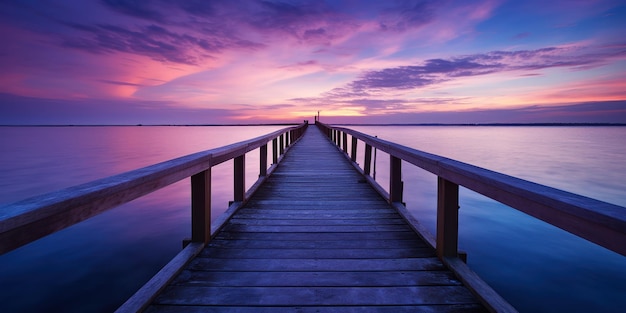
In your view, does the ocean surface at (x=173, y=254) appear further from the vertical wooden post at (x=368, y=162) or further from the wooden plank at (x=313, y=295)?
the wooden plank at (x=313, y=295)

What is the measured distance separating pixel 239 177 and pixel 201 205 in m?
1.49

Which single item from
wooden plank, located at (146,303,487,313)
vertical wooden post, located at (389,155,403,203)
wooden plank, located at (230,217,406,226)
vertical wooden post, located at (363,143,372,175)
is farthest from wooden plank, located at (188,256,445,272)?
vertical wooden post, located at (363,143,372,175)

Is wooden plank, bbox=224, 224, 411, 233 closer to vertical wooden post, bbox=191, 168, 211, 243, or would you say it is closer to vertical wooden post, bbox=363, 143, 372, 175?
vertical wooden post, bbox=191, 168, 211, 243

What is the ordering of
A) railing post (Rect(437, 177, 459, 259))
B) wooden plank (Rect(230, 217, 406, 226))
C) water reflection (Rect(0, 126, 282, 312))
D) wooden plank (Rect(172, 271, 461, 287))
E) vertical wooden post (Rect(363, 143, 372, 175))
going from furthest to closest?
vertical wooden post (Rect(363, 143, 372, 175)) → water reflection (Rect(0, 126, 282, 312)) → wooden plank (Rect(230, 217, 406, 226)) → railing post (Rect(437, 177, 459, 259)) → wooden plank (Rect(172, 271, 461, 287))

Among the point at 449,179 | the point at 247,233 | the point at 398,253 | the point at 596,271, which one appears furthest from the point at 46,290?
the point at 596,271

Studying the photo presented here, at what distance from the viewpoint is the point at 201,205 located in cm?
272

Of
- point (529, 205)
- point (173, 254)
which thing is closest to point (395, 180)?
point (529, 205)

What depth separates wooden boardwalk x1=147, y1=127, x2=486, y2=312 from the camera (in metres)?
2.02

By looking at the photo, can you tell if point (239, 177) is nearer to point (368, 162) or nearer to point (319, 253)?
point (319, 253)

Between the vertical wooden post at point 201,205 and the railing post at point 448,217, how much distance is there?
1968 mm

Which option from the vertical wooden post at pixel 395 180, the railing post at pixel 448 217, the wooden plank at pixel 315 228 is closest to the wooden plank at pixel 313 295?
the railing post at pixel 448 217

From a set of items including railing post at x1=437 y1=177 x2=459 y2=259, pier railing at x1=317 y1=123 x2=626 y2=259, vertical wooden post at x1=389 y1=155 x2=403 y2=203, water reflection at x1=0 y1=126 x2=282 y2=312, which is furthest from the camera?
water reflection at x1=0 y1=126 x2=282 y2=312

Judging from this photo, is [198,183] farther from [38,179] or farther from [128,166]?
[128,166]

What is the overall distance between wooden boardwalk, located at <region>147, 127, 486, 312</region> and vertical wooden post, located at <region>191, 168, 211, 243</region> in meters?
0.16
